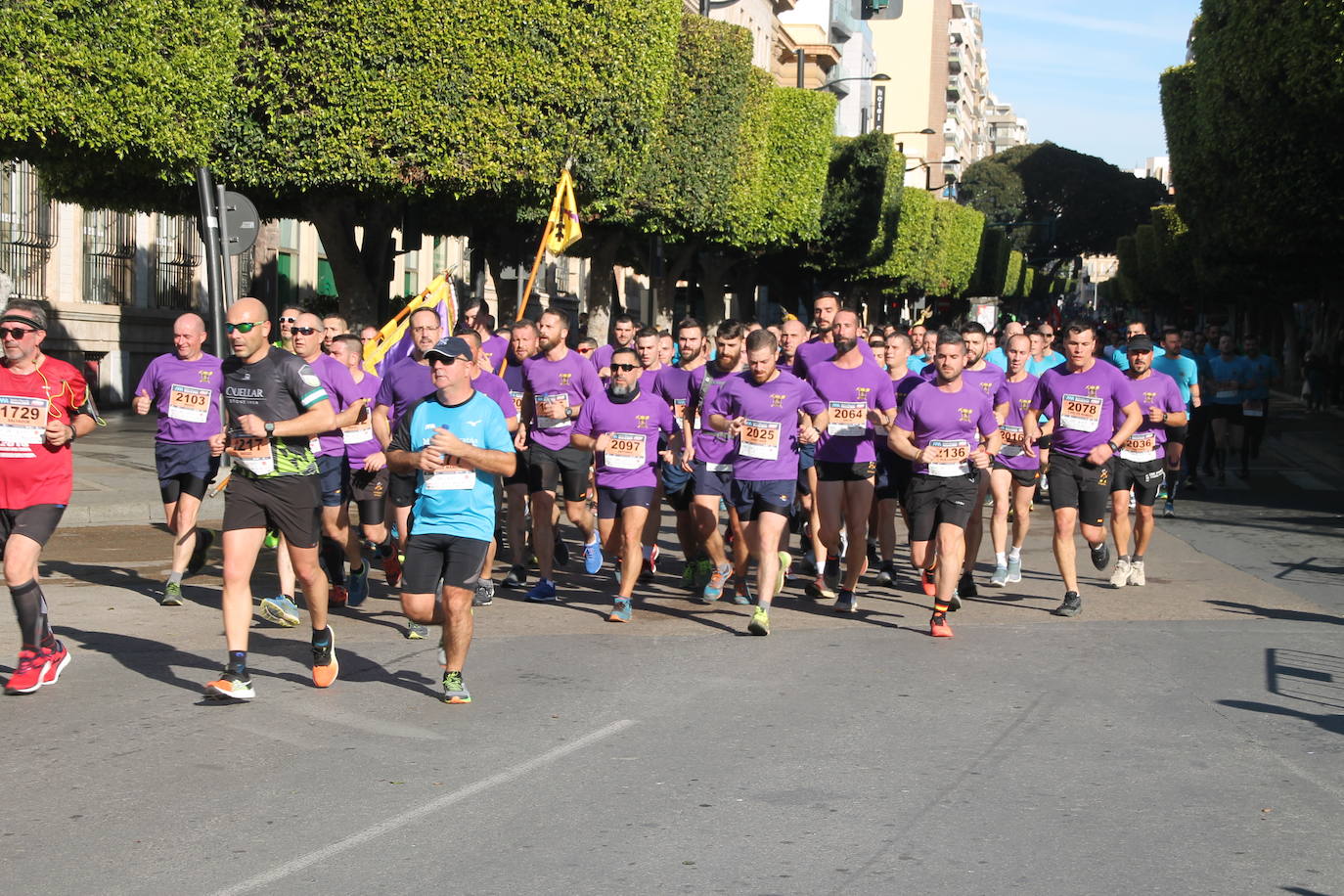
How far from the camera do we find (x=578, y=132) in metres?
21.6

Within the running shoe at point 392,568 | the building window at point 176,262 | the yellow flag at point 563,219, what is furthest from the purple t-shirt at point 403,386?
the building window at point 176,262

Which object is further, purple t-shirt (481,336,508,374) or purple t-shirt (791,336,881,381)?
purple t-shirt (481,336,508,374)

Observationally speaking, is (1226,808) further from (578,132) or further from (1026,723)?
(578,132)

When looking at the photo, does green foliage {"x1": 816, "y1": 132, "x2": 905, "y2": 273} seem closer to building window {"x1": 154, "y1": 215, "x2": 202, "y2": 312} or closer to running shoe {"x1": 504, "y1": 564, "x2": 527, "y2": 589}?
building window {"x1": 154, "y1": 215, "x2": 202, "y2": 312}

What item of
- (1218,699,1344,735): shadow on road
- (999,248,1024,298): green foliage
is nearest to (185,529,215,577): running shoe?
(1218,699,1344,735): shadow on road

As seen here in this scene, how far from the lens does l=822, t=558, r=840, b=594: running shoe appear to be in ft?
37.8

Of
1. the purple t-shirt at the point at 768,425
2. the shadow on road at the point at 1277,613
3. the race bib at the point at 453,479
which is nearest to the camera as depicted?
the race bib at the point at 453,479

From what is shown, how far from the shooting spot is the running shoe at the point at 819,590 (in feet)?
37.8

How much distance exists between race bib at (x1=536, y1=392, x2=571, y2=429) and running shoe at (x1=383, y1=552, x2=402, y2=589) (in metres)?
1.31

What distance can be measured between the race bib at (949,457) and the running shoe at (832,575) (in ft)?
4.83

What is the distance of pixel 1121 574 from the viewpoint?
1243 centimetres

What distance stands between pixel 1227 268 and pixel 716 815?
3554 centimetres

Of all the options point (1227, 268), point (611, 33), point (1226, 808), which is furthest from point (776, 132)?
point (1226, 808)

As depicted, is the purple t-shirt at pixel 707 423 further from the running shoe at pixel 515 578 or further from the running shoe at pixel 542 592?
the running shoe at pixel 515 578
